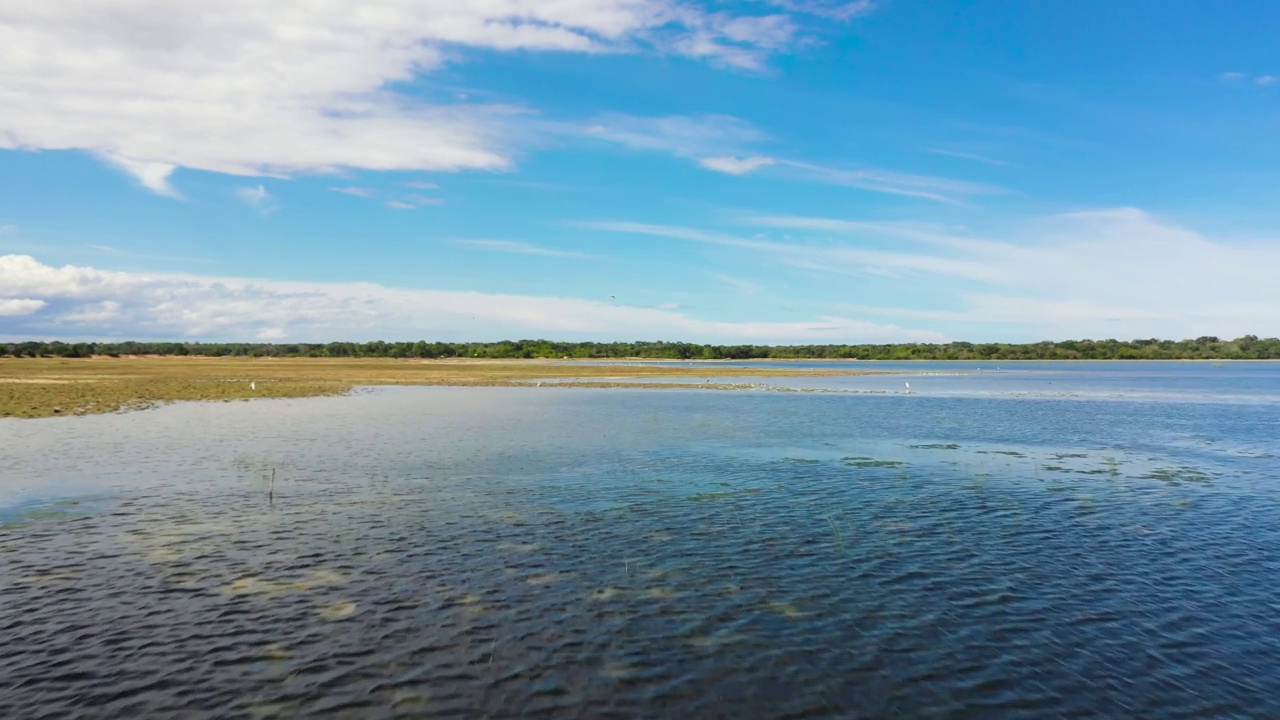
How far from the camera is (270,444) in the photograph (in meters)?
36.1

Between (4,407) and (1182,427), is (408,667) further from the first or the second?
(4,407)

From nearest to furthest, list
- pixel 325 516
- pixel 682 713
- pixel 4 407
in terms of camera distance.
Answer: pixel 682 713 < pixel 325 516 < pixel 4 407

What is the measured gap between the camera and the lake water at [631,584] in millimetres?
10938

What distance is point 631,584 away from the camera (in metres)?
15.6

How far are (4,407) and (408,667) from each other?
54684 mm

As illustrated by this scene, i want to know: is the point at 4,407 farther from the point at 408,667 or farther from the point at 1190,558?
the point at 1190,558

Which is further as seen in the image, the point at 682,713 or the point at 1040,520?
the point at 1040,520

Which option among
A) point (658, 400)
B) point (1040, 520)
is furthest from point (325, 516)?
point (658, 400)

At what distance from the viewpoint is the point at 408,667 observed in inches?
451

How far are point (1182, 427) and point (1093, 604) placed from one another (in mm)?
41048

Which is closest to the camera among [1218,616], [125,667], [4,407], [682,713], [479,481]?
[682,713]

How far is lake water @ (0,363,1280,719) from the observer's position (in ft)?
35.9

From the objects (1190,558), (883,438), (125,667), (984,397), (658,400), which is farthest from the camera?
(984,397)

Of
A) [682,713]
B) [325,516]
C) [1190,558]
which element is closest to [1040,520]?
[1190,558]
